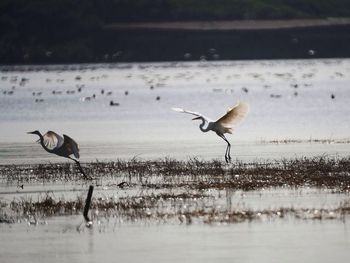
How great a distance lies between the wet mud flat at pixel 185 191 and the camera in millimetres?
19000

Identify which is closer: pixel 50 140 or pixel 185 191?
Answer: pixel 185 191

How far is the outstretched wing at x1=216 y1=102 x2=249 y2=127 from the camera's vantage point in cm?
2734

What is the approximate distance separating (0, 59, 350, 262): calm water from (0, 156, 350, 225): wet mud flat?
11 centimetres

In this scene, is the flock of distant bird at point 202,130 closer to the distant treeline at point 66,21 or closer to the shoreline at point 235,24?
the distant treeline at point 66,21

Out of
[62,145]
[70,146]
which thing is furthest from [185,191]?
[62,145]

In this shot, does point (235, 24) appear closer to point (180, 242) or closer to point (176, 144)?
point (176, 144)

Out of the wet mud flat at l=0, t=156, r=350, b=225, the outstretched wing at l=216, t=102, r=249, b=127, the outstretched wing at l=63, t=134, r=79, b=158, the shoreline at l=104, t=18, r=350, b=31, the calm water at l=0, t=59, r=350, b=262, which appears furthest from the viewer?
the shoreline at l=104, t=18, r=350, b=31

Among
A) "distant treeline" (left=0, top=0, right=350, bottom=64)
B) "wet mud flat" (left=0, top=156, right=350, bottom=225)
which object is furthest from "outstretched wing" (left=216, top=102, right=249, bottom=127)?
"distant treeline" (left=0, top=0, right=350, bottom=64)

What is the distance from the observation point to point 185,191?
2114cm

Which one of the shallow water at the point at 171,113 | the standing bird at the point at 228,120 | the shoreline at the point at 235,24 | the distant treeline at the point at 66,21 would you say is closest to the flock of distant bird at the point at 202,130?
the standing bird at the point at 228,120

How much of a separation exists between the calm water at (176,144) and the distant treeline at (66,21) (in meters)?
40.2

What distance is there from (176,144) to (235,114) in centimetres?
628

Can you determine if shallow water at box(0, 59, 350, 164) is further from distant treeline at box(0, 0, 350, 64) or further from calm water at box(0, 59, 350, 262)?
distant treeline at box(0, 0, 350, 64)

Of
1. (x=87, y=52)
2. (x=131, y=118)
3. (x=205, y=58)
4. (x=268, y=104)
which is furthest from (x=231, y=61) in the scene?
(x=131, y=118)
